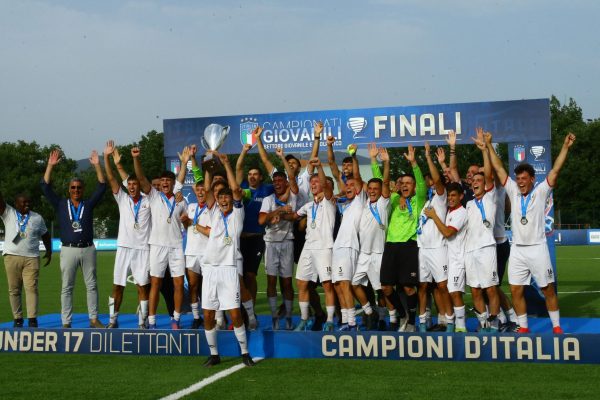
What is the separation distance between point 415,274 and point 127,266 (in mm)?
3733

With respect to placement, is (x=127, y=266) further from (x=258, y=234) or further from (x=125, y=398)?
(x=125, y=398)

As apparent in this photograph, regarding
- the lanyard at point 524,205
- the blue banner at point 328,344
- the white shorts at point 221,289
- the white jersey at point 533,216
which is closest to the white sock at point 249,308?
the blue banner at point 328,344

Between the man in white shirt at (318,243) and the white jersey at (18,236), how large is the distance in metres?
3.81

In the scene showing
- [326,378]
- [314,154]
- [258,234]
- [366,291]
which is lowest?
[326,378]

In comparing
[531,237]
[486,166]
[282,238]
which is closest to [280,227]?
[282,238]

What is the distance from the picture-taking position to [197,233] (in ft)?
33.4

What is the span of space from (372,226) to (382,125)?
3.85 meters

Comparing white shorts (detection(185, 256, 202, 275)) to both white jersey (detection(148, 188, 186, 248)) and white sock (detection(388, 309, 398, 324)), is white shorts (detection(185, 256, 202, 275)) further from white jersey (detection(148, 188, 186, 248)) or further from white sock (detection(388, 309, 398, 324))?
white sock (detection(388, 309, 398, 324))

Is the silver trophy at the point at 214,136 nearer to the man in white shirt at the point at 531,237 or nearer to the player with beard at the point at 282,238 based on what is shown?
the player with beard at the point at 282,238

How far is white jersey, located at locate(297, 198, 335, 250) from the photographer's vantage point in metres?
9.75

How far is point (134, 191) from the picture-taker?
9.96m

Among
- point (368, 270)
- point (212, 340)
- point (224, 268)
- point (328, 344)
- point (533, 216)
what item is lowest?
point (328, 344)

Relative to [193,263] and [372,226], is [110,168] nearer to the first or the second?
[193,263]

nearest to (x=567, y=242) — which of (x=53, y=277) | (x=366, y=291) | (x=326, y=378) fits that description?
(x=53, y=277)
